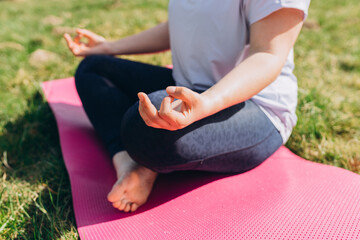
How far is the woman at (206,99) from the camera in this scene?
0.93m

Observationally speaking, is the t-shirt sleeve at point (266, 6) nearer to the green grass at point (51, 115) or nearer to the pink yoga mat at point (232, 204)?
the pink yoga mat at point (232, 204)

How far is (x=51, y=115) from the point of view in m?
1.75

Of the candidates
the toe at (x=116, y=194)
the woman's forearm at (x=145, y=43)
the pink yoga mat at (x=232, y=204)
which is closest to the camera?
the pink yoga mat at (x=232, y=204)

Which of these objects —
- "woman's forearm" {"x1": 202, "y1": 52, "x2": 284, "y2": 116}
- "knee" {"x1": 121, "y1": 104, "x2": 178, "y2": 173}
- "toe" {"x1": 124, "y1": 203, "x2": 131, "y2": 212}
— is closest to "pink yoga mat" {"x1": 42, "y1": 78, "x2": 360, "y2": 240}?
"toe" {"x1": 124, "y1": 203, "x2": 131, "y2": 212}

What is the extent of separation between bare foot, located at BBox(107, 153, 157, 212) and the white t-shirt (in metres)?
0.35

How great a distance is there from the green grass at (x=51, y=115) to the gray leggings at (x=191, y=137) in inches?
11.3

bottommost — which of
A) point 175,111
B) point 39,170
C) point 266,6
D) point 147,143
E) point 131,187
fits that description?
point 39,170

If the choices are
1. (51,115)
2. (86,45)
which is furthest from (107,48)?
(51,115)

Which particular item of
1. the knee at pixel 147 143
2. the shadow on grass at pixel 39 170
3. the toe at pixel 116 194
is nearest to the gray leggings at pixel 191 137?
the knee at pixel 147 143

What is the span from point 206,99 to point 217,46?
34cm

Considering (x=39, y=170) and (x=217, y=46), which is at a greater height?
(x=217, y=46)


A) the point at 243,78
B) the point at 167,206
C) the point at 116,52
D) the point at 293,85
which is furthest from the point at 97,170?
the point at 293,85

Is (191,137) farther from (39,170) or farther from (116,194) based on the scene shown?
(39,170)

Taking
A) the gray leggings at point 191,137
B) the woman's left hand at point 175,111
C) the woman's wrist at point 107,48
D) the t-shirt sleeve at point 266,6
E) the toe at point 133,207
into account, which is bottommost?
the toe at point 133,207
